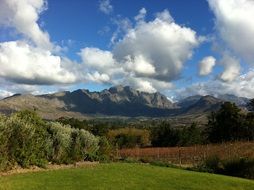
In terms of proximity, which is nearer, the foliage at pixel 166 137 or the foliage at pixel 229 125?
the foliage at pixel 229 125

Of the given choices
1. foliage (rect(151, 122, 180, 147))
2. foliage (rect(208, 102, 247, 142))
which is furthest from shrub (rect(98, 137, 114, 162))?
foliage (rect(151, 122, 180, 147))

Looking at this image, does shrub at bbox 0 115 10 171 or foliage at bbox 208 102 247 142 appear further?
foliage at bbox 208 102 247 142

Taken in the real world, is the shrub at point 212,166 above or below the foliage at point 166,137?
below

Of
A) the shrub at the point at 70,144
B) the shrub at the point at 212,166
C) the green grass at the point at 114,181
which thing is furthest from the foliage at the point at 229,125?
the green grass at the point at 114,181

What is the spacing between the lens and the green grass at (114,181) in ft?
59.1

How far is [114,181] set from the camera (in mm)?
19719

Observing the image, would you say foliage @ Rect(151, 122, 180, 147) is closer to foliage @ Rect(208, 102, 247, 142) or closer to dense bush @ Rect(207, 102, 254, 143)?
foliage @ Rect(208, 102, 247, 142)

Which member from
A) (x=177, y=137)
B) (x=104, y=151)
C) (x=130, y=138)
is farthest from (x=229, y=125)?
(x=104, y=151)

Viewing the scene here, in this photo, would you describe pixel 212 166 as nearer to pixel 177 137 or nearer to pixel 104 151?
pixel 104 151

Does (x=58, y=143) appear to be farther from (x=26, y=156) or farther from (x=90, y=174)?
(x=90, y=174)

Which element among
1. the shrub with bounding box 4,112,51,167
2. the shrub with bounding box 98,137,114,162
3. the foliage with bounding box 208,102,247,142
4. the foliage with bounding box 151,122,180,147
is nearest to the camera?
the shrub with bounding box 4,112,51,167

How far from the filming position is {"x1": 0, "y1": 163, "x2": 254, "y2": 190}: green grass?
18000 millimetres

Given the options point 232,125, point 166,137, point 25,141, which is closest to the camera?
point 25,141

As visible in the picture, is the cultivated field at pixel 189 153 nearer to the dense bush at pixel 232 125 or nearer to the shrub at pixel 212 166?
the shrub at pixel 212 166
